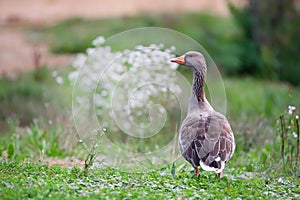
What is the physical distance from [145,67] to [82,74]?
→ 1.24 meters

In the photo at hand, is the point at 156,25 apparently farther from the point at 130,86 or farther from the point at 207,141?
the point at 207,141

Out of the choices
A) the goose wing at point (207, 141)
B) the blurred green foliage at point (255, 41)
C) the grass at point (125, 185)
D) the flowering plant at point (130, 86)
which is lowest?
the grass at point (125, 185)

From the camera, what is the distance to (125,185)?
6.33 meters

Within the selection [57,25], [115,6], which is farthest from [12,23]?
[115,6]

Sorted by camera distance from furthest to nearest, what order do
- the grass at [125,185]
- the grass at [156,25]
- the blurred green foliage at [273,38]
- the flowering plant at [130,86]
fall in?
the grass at [156,25], the blurred green foliage at [273,38], the flowering plant at [130,86], the grass at [125,185]

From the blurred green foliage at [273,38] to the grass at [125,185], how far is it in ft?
34.6

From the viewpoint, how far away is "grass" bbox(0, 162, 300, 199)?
5.79 metres

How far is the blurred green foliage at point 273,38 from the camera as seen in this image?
1728cm

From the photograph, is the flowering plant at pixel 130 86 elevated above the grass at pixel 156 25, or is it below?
below

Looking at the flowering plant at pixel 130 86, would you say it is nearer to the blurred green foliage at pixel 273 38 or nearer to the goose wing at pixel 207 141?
the goose wing at pixel 207 141

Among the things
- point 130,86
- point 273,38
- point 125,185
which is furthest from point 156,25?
point 125,185

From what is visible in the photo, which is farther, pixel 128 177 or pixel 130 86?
pixel 130 86

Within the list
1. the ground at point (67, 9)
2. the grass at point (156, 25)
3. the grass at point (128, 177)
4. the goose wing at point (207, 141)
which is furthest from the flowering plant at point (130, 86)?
the ground at point (67, 9)

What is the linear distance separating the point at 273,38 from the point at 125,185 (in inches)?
485
